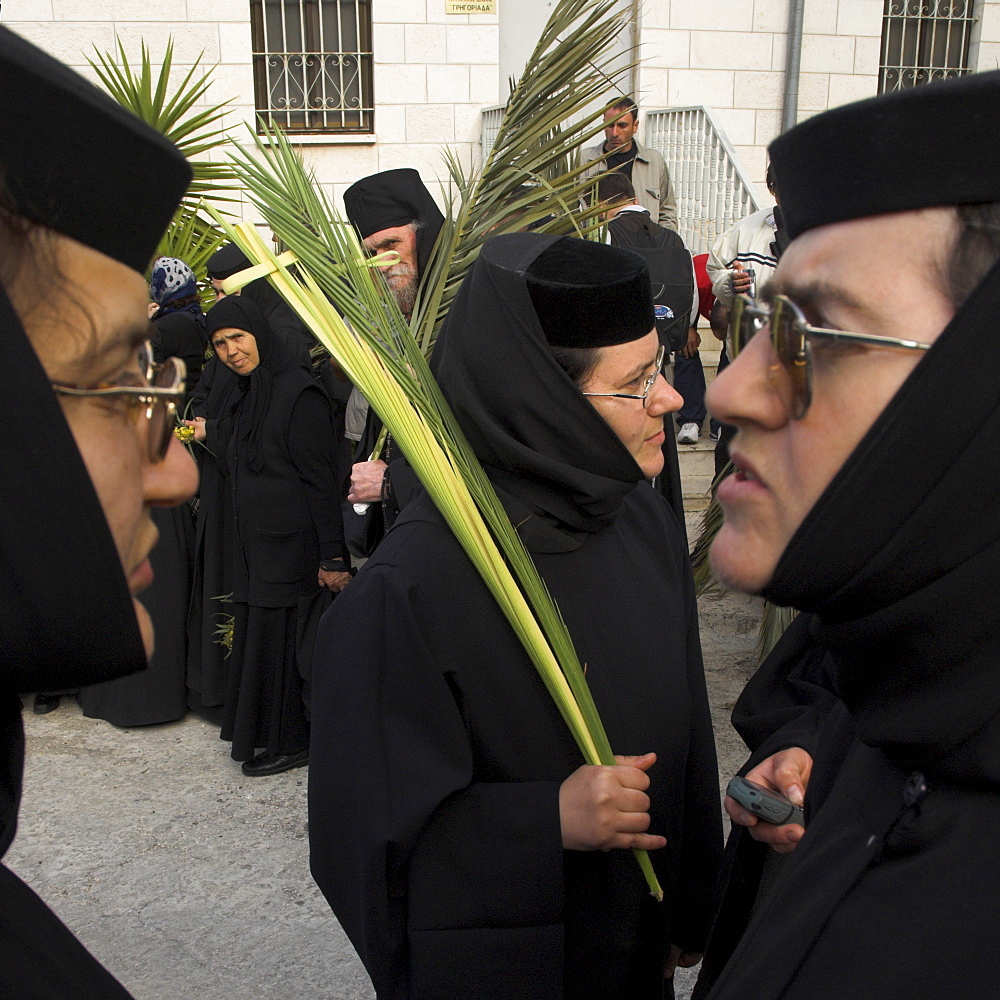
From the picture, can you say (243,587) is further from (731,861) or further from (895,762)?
(895,762)

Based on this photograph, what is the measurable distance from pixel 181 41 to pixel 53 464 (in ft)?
35.5

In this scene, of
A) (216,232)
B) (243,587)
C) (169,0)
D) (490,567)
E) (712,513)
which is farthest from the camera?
(169,0)

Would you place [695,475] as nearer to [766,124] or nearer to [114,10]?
[766,124]

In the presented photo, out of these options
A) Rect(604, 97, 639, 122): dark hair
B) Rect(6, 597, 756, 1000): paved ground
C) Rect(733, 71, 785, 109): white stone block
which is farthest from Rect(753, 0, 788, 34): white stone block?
Rect(6, 597, 756, 1000): paved ground

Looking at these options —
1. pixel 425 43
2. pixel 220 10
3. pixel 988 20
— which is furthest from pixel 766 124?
pixel 220 10

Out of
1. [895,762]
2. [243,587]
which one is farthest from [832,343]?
[243,587]

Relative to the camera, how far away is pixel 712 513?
4.10 meters

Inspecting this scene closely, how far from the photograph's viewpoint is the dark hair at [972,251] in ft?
3.25

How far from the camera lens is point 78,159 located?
934 millimetres

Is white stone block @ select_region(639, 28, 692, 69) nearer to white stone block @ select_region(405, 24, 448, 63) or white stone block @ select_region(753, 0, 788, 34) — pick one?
white stone block @ select_region(753, 0, 788, 34)

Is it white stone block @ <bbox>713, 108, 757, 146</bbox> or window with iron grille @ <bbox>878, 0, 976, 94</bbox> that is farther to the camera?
window with iron grille @ <bbox>878, 0, 976, 94</bbox>

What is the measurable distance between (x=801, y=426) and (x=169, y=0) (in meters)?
10.9

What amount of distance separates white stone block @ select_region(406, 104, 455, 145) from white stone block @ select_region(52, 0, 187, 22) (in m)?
2.43

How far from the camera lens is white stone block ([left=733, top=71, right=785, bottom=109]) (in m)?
10.7
